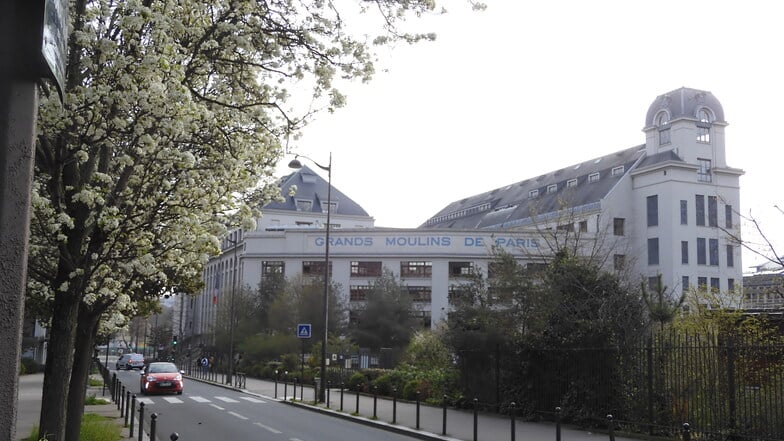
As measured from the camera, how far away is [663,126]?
7425 cm

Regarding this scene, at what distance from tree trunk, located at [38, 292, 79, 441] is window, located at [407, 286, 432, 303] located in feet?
199

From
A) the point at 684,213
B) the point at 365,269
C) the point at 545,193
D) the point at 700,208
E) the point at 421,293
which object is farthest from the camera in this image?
the point at 545,193

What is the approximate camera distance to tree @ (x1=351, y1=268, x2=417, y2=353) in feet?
173

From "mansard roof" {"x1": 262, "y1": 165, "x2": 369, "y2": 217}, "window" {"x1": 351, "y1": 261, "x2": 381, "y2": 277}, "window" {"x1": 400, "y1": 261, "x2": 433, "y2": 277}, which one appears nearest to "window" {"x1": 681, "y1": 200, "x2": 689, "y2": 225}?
"window" {"x1": 400, "y1": 261, "x2": 433, "y2": 277}

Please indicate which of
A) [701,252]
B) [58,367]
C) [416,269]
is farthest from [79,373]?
[701,252]

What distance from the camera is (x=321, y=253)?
240ft

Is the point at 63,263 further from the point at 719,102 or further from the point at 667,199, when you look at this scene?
the point at 719,102

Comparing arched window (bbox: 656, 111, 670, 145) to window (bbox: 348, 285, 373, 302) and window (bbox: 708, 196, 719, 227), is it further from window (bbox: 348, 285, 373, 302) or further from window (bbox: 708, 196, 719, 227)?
window (bbox: 348, 285, 373, 302)

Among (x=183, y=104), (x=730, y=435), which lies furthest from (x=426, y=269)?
(x=183, y=104)

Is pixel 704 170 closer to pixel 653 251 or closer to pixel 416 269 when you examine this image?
pixel 653 251

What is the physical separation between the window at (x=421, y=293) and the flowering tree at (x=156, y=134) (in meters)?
58.9

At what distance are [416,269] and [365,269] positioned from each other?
4979 millimetres

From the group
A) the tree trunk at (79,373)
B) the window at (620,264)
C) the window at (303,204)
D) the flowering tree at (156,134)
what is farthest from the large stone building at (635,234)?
the flowering tree at (156,134)

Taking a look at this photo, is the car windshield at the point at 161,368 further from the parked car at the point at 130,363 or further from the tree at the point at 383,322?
the parked car at the point at 130,363
